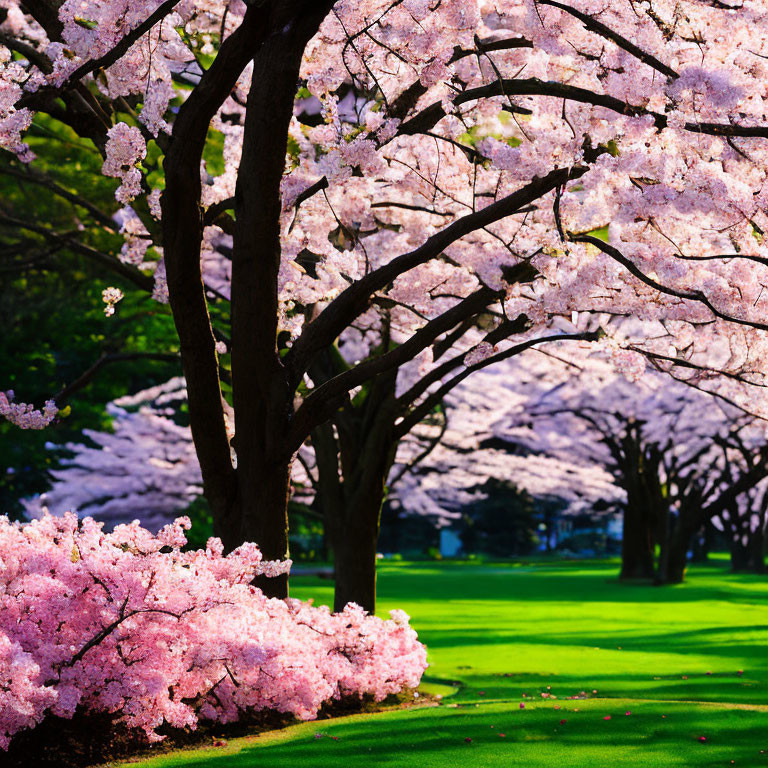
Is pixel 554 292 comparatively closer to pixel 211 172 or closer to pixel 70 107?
pixel 70 107

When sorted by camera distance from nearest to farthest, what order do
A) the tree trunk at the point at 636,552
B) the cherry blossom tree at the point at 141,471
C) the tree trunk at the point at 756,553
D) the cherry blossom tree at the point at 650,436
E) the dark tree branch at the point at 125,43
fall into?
the dark tree branch at the point at 125,43
the cherry blossom tree at the point at 141,471
the cherry blossom tree at the point at 650,436
the tree trunk at the point at 636,552
the tree trunk at the point at 756,553

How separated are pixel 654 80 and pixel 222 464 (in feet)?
15.1

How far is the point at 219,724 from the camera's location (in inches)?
317

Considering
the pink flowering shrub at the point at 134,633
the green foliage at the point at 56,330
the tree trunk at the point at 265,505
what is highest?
the green foliage at the point at 56,330

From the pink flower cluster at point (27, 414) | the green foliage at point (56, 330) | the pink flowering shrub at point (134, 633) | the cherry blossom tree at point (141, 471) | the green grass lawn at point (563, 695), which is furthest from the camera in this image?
the cherry blossom tree at point (141, 471)

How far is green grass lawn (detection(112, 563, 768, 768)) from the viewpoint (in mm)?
7070

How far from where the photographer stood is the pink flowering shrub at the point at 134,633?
21.7ft

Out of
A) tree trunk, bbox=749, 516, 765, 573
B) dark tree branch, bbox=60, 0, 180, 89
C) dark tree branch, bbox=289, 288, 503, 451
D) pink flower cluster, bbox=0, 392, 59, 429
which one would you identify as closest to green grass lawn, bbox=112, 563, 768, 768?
dark tree branch, bbox=289, 288, 503, 451

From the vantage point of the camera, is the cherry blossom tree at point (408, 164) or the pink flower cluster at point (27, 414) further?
the pink flower cluster at point (27, 414)

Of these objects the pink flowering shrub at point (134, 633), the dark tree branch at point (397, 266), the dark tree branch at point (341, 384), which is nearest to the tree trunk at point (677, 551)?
the dark tree branch at point (341, 384)

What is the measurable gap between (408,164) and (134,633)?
5657mm

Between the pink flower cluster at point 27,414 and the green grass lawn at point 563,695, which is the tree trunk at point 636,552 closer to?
the green grass lawn at point 563,695

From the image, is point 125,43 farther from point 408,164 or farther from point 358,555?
point 358,555

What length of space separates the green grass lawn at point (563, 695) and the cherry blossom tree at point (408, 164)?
2161mm
